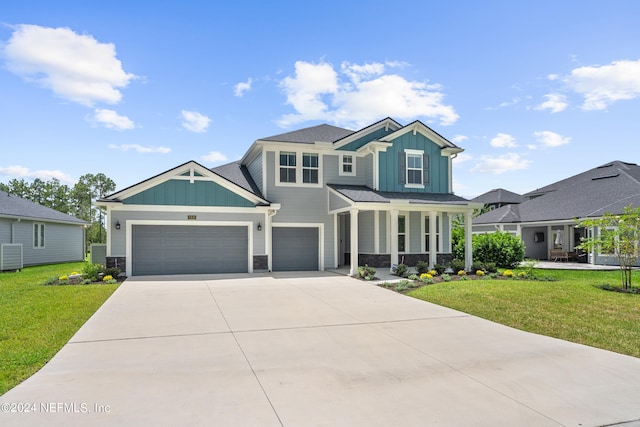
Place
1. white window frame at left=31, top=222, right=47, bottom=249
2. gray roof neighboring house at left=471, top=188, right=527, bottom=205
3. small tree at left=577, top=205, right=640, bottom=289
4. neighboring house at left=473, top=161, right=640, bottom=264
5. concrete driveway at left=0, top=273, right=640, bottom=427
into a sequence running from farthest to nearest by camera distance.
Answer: gray roof neighboring house at left=471, top=188, right=527, bottom=205
white window frame at left=31, top=222, right=47, bottom=249
neighboring house at left=473, top=161, right=640, bottom=264
small tree at left=577, top=205, right=640, bottom=289
concrete driveway at left=0, top=273, right=640, bottom=427

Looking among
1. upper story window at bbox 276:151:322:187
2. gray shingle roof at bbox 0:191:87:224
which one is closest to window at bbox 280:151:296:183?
upper story window at bbox 276:151:322:187

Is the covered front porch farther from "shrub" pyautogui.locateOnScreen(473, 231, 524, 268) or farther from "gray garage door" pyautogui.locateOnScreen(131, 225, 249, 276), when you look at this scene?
"gray garage door" pyautogui.locateOnScreen(131, 225, 249, 276)

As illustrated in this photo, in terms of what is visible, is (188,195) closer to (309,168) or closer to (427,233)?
(309,168)

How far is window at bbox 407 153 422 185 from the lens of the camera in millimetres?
17750

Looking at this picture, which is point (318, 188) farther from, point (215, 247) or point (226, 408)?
point (226, 408)

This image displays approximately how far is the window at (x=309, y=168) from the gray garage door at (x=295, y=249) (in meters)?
2.14

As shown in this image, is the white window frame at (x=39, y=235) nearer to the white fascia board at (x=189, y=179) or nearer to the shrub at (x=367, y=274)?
the white fascia board at (x=189, y=179)

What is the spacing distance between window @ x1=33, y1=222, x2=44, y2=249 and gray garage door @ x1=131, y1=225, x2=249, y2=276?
432 inches

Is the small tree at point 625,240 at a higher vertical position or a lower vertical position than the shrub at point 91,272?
higher

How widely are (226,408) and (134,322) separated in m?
4.52

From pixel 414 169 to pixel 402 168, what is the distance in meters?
0.61

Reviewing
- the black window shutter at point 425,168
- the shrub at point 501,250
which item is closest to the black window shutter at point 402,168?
the black window shutter at point 425,168

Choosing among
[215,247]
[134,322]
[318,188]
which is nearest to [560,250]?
[318,188]

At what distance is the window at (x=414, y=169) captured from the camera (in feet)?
58.2
